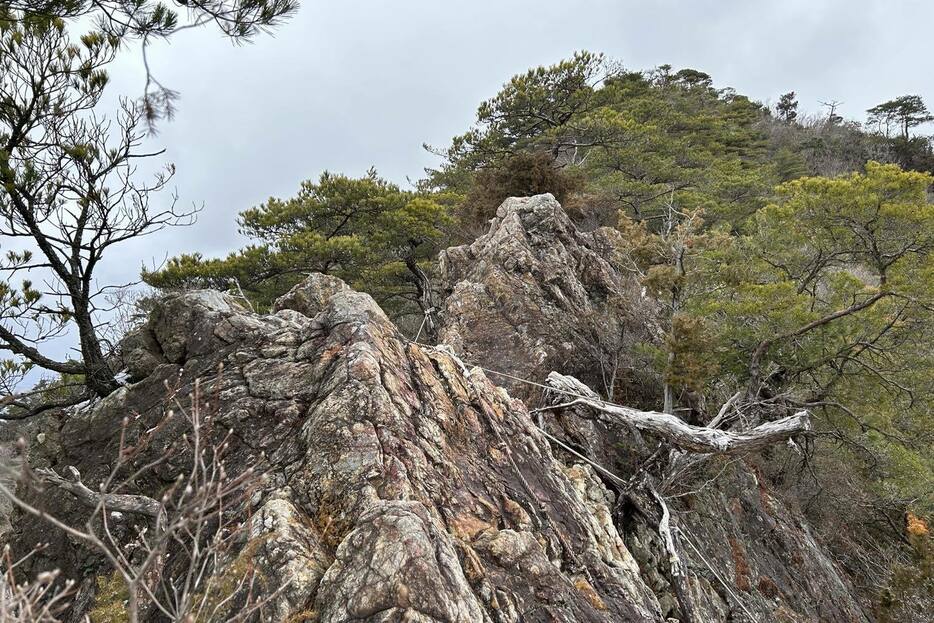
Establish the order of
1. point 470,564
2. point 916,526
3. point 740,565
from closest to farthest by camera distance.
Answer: point 470,564
point 740,565
point 916,526

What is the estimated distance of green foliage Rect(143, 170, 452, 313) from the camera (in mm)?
10852

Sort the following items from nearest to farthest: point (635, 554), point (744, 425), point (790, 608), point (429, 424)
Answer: point (429, 424), point (635, 554), point (790, 608), point (744, 425)

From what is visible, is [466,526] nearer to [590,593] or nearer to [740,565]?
[590,593]

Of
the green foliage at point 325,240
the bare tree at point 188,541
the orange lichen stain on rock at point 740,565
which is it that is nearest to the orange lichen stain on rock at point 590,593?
the bare tree at point 188,541

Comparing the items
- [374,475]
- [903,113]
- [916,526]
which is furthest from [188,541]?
[903,113]

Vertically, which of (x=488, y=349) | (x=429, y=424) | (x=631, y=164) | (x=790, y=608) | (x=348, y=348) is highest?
(x=631, y=164)

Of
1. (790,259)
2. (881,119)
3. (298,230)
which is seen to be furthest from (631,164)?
(881,119)

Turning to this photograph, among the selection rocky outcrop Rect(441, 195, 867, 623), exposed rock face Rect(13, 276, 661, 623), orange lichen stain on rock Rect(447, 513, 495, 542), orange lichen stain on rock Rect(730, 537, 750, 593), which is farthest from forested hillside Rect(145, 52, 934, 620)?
orange lichen stain on rock Rect(447, 513, 495, 542)

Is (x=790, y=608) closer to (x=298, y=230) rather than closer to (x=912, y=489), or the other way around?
(x=912, y=489)

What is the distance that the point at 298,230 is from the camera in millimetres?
11797

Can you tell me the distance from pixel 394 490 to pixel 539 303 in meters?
5.87

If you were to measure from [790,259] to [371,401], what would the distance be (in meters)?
9.22

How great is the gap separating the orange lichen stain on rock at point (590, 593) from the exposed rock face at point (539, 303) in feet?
12.6

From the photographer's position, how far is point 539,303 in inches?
330
